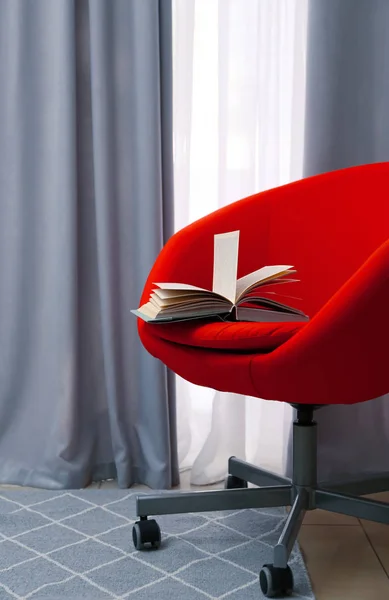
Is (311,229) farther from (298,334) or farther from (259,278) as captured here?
(298,334)

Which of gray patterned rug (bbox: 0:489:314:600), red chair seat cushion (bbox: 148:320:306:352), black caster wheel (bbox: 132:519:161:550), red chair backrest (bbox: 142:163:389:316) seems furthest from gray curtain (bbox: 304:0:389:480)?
red chair seat cushion (bbox: 148:320:306:352)

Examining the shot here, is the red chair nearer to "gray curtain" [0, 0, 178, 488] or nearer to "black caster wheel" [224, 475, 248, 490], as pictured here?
"black caster wheel" [224, 475, 248, 490]

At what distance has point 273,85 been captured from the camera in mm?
2008

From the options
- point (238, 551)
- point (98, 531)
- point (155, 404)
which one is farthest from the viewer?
point (155, 404)

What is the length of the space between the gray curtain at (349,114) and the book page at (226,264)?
0.55m

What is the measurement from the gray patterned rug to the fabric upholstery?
37 cm

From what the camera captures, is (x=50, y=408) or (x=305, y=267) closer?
(x=305, y=267)

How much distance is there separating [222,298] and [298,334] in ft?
0.80

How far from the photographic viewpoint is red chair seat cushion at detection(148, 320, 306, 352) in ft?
4.03

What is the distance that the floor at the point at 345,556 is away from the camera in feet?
4.27

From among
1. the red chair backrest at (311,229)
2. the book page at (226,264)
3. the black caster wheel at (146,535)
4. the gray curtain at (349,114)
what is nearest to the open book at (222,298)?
the book page at (226,264)

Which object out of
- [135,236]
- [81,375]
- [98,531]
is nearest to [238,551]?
[98,531]

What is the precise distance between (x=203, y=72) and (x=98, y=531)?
4.23 ft

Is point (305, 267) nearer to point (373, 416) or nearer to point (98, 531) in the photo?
point (373, 416)
